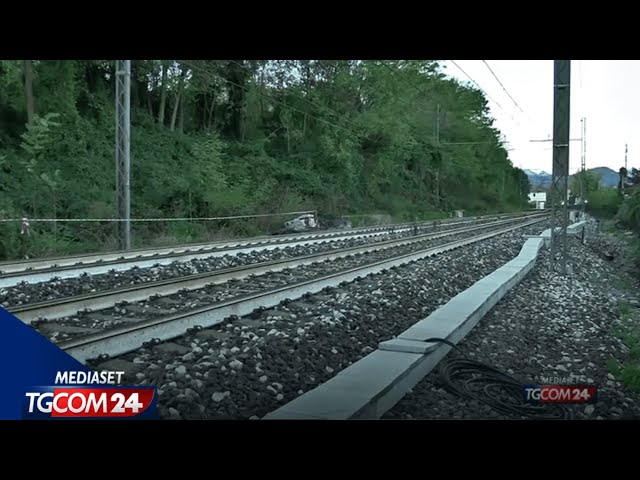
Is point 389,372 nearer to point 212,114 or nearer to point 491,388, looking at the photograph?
point 491,388

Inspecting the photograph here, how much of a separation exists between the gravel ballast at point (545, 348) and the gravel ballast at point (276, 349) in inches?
33.5

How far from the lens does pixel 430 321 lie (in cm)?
507

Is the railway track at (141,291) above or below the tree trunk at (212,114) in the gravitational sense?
below

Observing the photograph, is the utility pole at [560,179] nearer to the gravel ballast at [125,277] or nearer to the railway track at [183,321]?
the railway track at [183,321]

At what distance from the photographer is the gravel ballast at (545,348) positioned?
11.9 feet

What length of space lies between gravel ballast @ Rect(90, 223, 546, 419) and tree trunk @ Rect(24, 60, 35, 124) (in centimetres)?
248

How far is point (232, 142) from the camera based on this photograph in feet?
32.2

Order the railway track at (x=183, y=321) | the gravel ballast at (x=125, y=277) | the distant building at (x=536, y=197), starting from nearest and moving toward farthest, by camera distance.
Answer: the railway track at (x=183, y=321) → the gravel ballast at (x=125, y=277) → the distant building at (x=536, y=197)

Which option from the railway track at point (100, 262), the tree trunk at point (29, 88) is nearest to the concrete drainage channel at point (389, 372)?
the tree trunk at point (29, 88)

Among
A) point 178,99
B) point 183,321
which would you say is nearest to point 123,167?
point 178,99

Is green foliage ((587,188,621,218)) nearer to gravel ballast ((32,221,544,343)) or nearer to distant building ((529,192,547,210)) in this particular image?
distant building ((529,192,547,210))

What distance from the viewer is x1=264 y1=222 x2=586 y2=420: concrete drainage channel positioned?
10.6 ft
